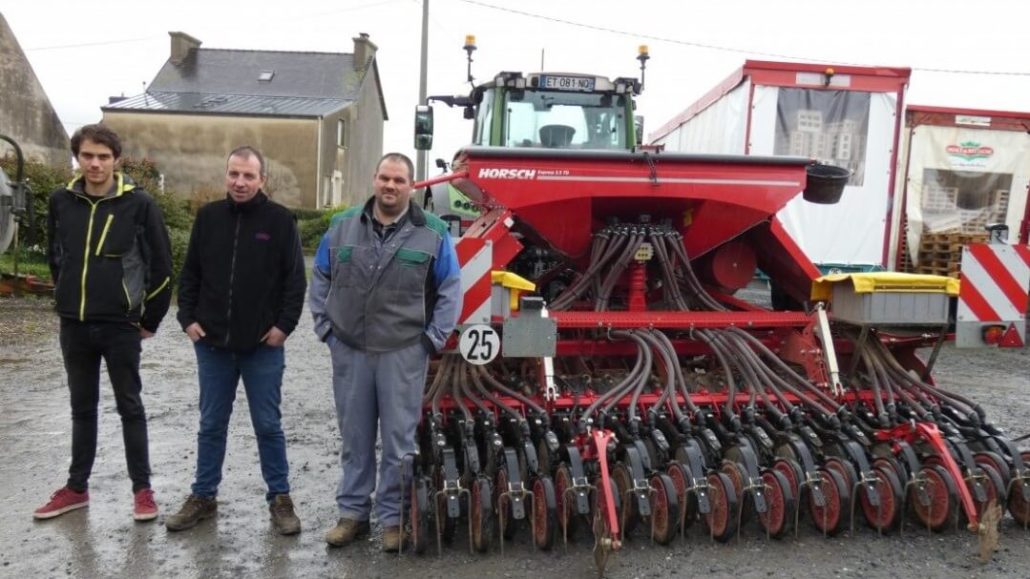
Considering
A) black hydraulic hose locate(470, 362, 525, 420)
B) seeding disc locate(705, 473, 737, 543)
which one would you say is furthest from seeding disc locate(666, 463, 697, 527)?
black hydraulic hose locate(470, 362, 525, 420)

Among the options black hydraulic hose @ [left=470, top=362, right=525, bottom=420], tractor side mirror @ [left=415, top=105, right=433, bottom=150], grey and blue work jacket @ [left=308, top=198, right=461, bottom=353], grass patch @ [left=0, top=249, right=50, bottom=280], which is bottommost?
grass patch @ [left=0, top=249, right=50, bottom=280]

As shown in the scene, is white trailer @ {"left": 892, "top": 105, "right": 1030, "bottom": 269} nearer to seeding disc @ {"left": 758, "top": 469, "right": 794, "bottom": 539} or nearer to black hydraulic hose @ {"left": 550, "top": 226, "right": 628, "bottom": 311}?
black hydraulic hose @ {"left": 550, "top": 226, "right": 628, "bottom": 311}

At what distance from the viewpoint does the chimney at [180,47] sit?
34.5 metres

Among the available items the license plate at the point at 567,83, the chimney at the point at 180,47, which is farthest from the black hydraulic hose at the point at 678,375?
the chimney at the point at 180,47

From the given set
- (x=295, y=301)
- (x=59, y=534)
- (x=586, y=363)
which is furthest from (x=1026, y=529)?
(x=59, y=534)

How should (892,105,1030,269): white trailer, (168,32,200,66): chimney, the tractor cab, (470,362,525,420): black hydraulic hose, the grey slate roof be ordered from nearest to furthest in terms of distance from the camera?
(470,362,525,420): black hydraulic hose
the tractor cab
(892,105,1030,269): white trailer
the grey slate roof
(168,32,200,66): chimney

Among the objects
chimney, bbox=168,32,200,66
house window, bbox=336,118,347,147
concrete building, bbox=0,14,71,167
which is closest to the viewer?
concrete building, bbox=0,14,71,167

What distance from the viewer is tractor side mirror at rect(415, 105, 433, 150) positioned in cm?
719

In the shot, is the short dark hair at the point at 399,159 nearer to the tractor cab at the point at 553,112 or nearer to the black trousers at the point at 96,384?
the black trousers at the point at 96,384

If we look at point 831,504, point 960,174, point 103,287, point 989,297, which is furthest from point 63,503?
Answer: point 960,174

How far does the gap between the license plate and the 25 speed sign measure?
155 inches

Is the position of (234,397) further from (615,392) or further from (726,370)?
(726,370)

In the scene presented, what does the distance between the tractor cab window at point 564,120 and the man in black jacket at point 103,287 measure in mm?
3813

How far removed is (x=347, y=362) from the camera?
3582 millimetres
